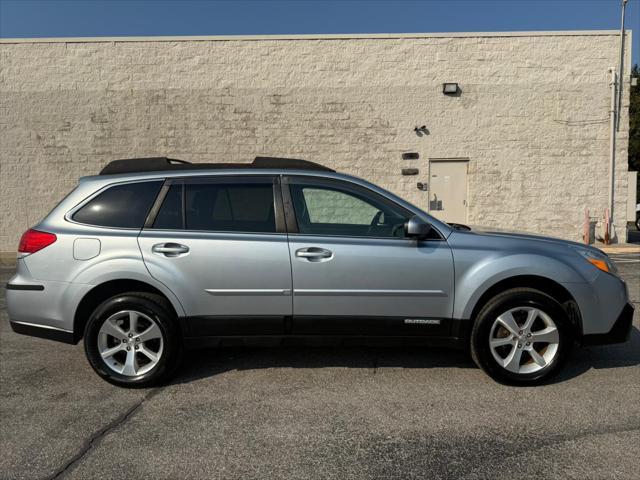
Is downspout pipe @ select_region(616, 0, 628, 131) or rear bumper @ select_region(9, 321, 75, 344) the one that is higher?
downspout pipe @ select_region(616, 0, 628, 131)

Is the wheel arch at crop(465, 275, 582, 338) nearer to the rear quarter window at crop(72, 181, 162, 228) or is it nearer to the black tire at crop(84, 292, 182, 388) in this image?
the black tire at crop(84, 292, 182, 388)

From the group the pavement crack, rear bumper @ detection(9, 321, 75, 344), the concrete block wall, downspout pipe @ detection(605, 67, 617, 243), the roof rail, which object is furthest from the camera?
the concrete block wall

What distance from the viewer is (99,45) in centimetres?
1205

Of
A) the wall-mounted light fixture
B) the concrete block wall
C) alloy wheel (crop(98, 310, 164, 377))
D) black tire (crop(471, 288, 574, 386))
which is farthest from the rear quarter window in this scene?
the wall-mounted light fixture

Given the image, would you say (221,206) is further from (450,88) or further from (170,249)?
(450,88)

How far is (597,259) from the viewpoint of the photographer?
3.46 m

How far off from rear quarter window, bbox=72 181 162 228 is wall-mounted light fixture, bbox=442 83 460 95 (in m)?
10.2

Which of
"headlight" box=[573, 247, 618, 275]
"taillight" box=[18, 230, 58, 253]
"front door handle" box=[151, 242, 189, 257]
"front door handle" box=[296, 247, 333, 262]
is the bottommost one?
"headlight" box=[573, 247, 618, 275]

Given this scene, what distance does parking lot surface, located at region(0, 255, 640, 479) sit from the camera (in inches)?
95.0

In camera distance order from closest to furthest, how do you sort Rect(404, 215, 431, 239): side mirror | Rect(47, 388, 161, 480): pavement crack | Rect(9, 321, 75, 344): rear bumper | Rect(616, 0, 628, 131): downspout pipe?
Rect(47, 388, 161, 480): pavement crack → Rect(404, 215, 431, 239): side mirror → Rect(9, 321, 75, 344): rear bumper → Rect(616, 0, 628, 131): downspout pipe

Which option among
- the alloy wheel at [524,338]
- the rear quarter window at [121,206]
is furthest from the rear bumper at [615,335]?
the rear quarter window at [121,206]

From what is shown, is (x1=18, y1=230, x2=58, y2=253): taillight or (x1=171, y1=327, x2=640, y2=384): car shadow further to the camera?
(x1=171, y1=327, x2=640, y2=384): car shadow

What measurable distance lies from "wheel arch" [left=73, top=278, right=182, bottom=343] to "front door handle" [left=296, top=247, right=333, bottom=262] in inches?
39.7

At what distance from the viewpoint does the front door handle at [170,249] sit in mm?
3348
